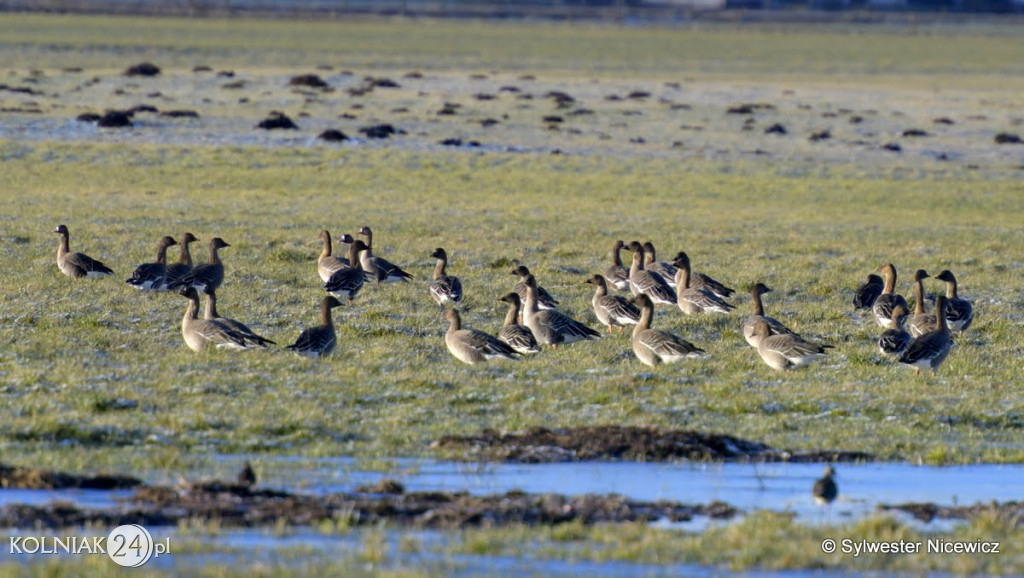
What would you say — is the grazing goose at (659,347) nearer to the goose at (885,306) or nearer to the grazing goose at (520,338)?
the grazing goose at (520,338)

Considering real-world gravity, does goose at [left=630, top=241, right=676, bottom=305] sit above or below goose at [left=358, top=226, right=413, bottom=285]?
above

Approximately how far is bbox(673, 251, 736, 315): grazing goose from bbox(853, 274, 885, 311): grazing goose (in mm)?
1730

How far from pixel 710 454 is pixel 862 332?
731 centimetres

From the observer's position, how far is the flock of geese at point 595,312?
50.0 feet

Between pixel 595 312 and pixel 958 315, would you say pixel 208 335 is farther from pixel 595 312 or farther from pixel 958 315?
pixel 958 315

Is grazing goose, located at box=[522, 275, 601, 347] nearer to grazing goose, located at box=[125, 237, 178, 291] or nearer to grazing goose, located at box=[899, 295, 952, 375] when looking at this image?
grazing goose, located at box=[899, 295, 952, 375]

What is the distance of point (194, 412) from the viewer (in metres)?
12.2

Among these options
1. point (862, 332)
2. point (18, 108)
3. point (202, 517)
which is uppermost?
point (202, 517)

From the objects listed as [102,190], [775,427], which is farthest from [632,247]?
[102,190]

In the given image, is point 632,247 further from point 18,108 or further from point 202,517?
point 18,108

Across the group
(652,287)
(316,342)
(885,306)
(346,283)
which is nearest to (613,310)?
(652,287)

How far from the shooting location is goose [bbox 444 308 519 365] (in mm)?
15164

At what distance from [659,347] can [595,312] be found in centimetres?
336

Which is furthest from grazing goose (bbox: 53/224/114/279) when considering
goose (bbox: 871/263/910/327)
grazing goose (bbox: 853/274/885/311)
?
goose (bbox: 871/263/910/327)
